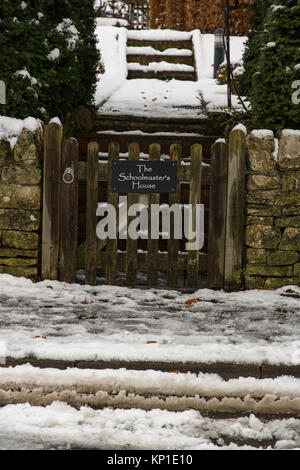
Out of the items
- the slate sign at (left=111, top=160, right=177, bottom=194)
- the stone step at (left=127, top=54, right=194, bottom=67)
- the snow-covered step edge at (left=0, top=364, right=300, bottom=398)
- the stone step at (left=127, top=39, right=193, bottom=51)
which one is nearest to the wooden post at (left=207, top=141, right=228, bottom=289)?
the slate sign at (left=111, top=160, right=177, bottom=194)

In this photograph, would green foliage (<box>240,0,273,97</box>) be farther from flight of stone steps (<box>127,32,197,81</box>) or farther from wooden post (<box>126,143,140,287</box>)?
flight of stone steps (<box>127,32,197,81</box>)

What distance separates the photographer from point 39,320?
4.32 m

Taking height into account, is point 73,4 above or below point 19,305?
above

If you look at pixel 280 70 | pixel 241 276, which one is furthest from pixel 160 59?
pixel 241 276

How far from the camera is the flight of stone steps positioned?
42.1ft

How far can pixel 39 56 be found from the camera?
5.73 metres

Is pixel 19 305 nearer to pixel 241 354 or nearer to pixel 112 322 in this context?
pixel 112 322

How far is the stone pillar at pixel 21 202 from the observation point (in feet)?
18.0

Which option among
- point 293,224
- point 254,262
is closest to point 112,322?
point 254,262

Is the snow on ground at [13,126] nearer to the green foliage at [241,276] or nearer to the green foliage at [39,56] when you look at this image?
the green foliage at [39,56]

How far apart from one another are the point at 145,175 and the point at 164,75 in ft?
25.4

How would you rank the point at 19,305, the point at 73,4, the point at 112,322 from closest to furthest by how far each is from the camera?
the point at 112,322 < the point at 19,305 < the point at 73,4

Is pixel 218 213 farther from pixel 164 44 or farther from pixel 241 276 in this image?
pixel 164 44
